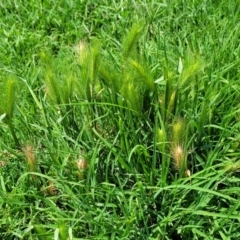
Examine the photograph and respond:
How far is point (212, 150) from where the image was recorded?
69.9 inches

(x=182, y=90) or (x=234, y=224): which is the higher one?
(x=182, y=90)

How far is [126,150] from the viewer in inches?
68.7

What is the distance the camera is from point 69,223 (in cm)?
167

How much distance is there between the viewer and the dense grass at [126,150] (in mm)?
1608

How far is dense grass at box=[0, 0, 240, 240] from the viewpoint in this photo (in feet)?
5.28

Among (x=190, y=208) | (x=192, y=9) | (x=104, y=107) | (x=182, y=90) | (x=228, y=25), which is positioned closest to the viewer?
(x=190, y=208)

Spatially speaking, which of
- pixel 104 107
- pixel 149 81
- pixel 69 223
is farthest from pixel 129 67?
pixel 69 223

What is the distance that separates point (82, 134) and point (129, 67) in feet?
0.90

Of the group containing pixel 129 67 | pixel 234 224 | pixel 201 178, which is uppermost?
pixel 129 67

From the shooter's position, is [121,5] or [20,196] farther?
[121,5]

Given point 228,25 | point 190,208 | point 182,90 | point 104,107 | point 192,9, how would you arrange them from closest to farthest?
point 190,208 < point 182,90 < point 104,107 < point 228,25 < point 192,9

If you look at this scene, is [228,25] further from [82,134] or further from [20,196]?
[20,196]

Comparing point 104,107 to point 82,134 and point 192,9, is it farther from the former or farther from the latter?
point 192,9

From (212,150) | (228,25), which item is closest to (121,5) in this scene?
(228,25)
